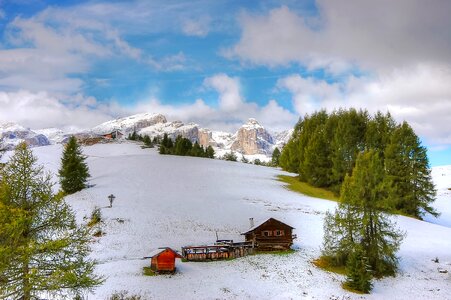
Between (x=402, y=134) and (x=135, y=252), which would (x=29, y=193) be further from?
(x=402, y=134)

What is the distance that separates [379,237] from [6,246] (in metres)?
30.4

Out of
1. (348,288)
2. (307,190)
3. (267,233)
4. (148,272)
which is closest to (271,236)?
(267,233)

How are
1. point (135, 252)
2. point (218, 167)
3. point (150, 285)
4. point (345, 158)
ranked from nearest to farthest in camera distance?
point (150, 285)
point (135, 252)
point (345, 158)
point (218, 167)

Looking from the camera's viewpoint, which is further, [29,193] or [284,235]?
[284,235]

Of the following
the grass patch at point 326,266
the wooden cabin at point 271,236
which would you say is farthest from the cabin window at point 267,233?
the grass patch at point 326,266

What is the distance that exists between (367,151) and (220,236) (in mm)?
33431

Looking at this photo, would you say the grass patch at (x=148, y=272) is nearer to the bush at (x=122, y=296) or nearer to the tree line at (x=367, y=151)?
the bush at (x=122, y=296)

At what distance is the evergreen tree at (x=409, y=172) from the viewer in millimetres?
55219

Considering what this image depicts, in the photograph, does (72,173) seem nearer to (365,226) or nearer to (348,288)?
(365,226)

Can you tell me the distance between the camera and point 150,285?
91.6 ft

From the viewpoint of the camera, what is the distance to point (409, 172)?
183 ft

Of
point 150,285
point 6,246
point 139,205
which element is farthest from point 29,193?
point 139,205

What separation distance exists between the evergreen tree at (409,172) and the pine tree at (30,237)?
50.2m

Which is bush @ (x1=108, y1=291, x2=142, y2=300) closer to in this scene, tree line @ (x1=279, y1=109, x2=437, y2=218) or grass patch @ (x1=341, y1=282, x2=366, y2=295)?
grass patch @ (x1=341, y1=282, x2=366, y2=295)
